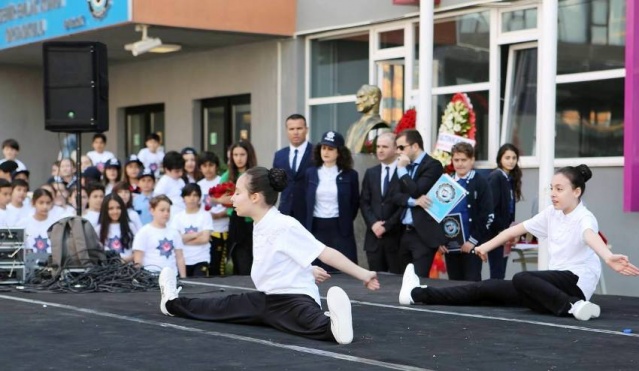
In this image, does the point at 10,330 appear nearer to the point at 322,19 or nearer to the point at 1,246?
the point at 1,246

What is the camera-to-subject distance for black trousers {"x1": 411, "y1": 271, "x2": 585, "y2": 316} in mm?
8852

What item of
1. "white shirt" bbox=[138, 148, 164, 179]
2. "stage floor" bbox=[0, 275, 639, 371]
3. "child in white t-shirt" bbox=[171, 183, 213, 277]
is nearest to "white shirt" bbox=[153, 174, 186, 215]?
"child in white t-shirt" bbox=[171, 183, 213, 277]

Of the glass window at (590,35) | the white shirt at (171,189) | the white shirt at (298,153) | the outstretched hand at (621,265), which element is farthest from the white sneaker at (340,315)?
the white shirt at (171,189)

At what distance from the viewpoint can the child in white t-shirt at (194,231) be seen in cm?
1305

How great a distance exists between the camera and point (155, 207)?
12.4 m

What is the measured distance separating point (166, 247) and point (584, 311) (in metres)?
5.02

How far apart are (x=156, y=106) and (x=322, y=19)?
16.3 ft

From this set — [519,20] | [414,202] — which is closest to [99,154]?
[519,20]

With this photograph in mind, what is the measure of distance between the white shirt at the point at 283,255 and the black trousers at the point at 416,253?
12.9ft

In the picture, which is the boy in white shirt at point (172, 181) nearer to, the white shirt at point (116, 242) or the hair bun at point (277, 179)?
the white shirt at point (116, 242)

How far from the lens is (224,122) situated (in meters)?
19.6

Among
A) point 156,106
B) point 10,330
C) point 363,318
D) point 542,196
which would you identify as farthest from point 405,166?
point 156,106

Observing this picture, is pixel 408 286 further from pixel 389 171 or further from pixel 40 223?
pixel 40 223

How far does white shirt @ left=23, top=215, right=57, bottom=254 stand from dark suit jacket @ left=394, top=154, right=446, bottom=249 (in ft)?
12.2
